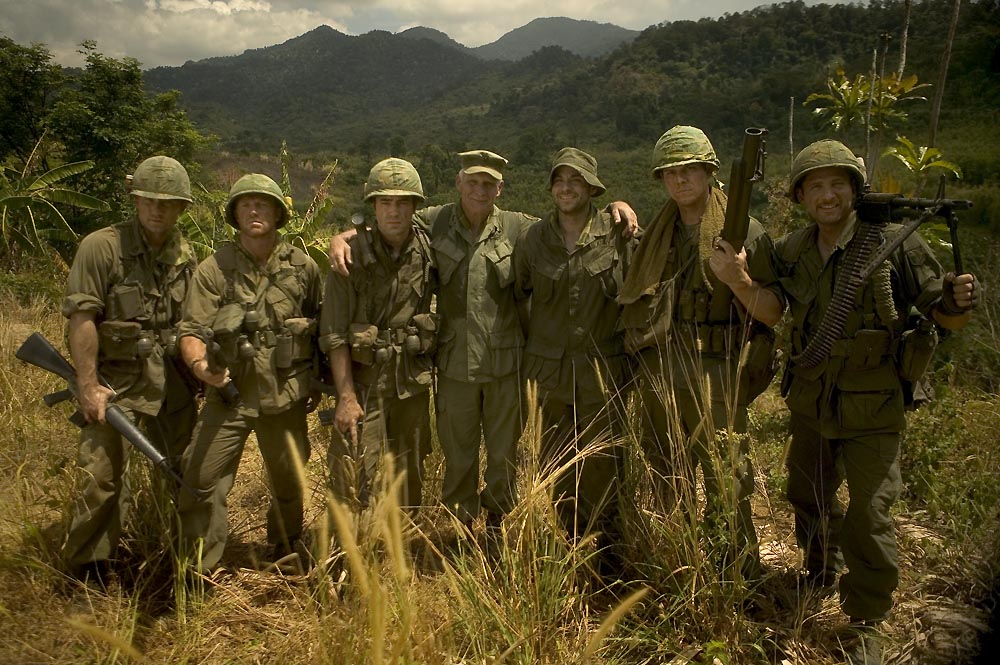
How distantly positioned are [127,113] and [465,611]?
15324 millimetres

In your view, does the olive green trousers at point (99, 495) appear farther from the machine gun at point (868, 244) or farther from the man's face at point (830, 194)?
the man's face at point (830, 194)

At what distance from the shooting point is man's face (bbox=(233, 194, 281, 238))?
304 cm

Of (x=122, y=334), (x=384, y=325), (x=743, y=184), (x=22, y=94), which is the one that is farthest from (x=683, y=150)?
(x=22, y=94)

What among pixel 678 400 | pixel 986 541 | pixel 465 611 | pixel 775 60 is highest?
pixel 775 60

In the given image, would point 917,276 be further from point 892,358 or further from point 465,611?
point 465,611

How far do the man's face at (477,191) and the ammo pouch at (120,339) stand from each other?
1.69 meters

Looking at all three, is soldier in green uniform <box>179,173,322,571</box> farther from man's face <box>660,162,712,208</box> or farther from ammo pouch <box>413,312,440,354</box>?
man's face <box>660,162,712,208</box>

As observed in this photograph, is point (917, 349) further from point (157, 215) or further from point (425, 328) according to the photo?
point (157, 215)

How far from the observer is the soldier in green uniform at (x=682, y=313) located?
2801 mm

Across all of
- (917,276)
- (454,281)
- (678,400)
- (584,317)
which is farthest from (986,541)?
(454,281)

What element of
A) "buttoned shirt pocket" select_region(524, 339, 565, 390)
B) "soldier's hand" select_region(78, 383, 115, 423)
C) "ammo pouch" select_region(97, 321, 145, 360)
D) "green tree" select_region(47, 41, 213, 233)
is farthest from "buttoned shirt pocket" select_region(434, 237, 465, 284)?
"green tree" select_region(47, 41, 213, 233)

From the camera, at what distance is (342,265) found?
3.02 m

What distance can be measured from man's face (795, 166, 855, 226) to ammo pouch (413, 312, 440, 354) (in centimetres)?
181

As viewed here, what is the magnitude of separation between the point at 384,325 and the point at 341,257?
15.8 inches
